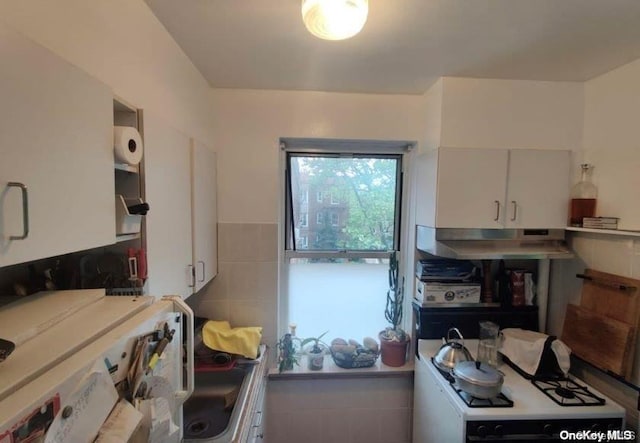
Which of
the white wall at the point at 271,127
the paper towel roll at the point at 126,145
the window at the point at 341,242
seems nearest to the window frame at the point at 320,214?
the window at the point at 341,242

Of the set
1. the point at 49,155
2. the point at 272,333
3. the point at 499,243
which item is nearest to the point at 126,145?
the point at 49,155

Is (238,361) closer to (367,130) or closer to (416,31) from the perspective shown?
(367,130)

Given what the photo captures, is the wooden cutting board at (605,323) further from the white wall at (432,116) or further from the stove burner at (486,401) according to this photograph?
the white wall at (432,116)

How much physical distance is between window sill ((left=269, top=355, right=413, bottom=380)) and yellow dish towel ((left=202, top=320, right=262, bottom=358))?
0.32 metres

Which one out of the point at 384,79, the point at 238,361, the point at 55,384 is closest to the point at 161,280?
the point at 55,384

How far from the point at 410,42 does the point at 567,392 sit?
1813mm

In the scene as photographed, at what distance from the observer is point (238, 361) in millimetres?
1705

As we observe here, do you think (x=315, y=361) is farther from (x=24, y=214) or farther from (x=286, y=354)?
(x=24, y=214)

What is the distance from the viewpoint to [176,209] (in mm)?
1272

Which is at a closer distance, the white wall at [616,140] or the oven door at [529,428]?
the oven door at [529,428]

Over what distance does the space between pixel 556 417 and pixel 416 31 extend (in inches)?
70.0

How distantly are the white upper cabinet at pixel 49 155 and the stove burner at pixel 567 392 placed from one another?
1.97 meters

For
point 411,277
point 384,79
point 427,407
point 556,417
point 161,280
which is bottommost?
point 427,407

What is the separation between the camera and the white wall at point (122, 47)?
27.7 inches
